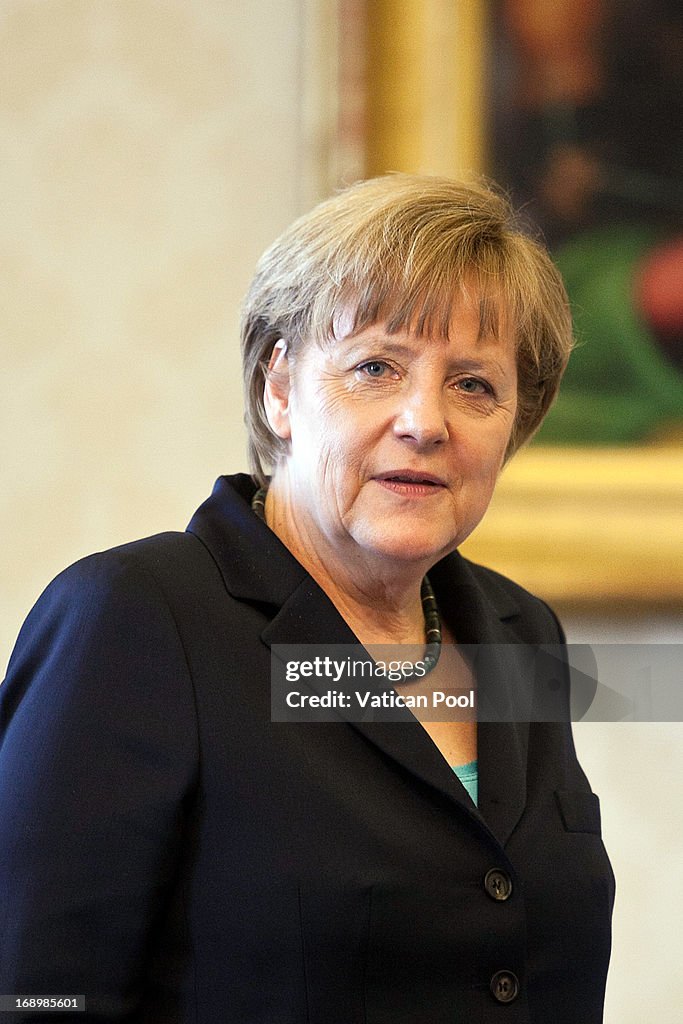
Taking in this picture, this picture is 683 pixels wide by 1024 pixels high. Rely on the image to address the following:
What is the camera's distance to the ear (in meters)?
1.13

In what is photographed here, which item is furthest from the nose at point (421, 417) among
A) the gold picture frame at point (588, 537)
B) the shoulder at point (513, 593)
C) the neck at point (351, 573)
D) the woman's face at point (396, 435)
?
the gold picture frame at point (588, 537)

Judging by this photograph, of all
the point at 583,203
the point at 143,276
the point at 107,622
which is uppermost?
the point at 583,203

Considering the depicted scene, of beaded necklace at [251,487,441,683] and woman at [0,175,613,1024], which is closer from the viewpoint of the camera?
woman at [0,175,613,1024]

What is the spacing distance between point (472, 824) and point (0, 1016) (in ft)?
1.35

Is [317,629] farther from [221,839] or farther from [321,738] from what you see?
[221,839]

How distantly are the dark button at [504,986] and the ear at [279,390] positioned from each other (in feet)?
1.74

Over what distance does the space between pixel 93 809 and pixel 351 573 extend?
0.35 metres

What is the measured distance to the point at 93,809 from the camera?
2.93 ft

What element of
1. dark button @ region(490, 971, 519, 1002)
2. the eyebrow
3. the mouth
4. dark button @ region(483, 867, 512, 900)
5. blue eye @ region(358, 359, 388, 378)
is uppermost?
the eyebrow

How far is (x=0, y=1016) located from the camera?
888mm

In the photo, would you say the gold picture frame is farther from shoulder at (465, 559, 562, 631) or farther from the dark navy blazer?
the dark navy blazer

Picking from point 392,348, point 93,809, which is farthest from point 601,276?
point 93,809

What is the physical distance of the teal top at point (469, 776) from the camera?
1097 millimetres

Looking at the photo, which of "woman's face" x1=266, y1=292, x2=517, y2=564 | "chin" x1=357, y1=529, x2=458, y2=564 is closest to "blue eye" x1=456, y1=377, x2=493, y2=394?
"woman's face" x1=266, y1=292, x2=517, y2=564
